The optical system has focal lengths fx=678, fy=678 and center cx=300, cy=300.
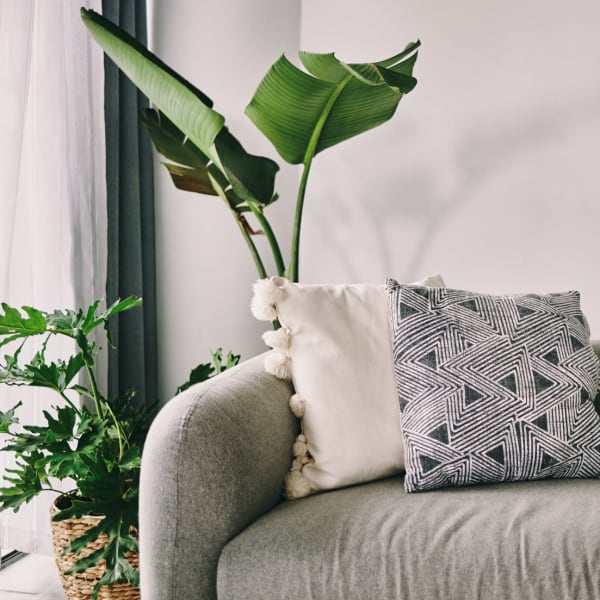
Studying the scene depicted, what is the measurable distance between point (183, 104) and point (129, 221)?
2.28 ft

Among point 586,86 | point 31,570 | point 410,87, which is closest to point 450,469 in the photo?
point 410,87

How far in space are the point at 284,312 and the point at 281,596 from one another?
54cm

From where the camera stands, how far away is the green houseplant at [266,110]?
166 cm

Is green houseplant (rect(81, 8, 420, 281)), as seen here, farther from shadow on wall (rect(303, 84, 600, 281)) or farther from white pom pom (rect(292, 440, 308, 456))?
white pom pom (rect(292, 440, 308, 456))

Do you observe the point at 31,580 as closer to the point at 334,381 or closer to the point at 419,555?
the point at 334,381

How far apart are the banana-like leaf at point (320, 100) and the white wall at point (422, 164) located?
1.64ft

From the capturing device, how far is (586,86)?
2.15m

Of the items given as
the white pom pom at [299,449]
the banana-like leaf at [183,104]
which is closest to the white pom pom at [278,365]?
the white pom pom at [299,449]

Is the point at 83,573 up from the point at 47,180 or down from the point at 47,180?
down

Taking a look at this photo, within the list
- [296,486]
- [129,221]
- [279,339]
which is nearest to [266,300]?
[279,339]

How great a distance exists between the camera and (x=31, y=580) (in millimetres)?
1820

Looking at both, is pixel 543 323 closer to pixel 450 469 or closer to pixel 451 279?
pixel 450 469

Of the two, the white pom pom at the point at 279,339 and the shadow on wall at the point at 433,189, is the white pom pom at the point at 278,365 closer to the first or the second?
the white pom pom at the point at 279,339

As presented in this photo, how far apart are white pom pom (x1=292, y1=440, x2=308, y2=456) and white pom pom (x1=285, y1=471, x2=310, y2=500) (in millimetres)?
45
